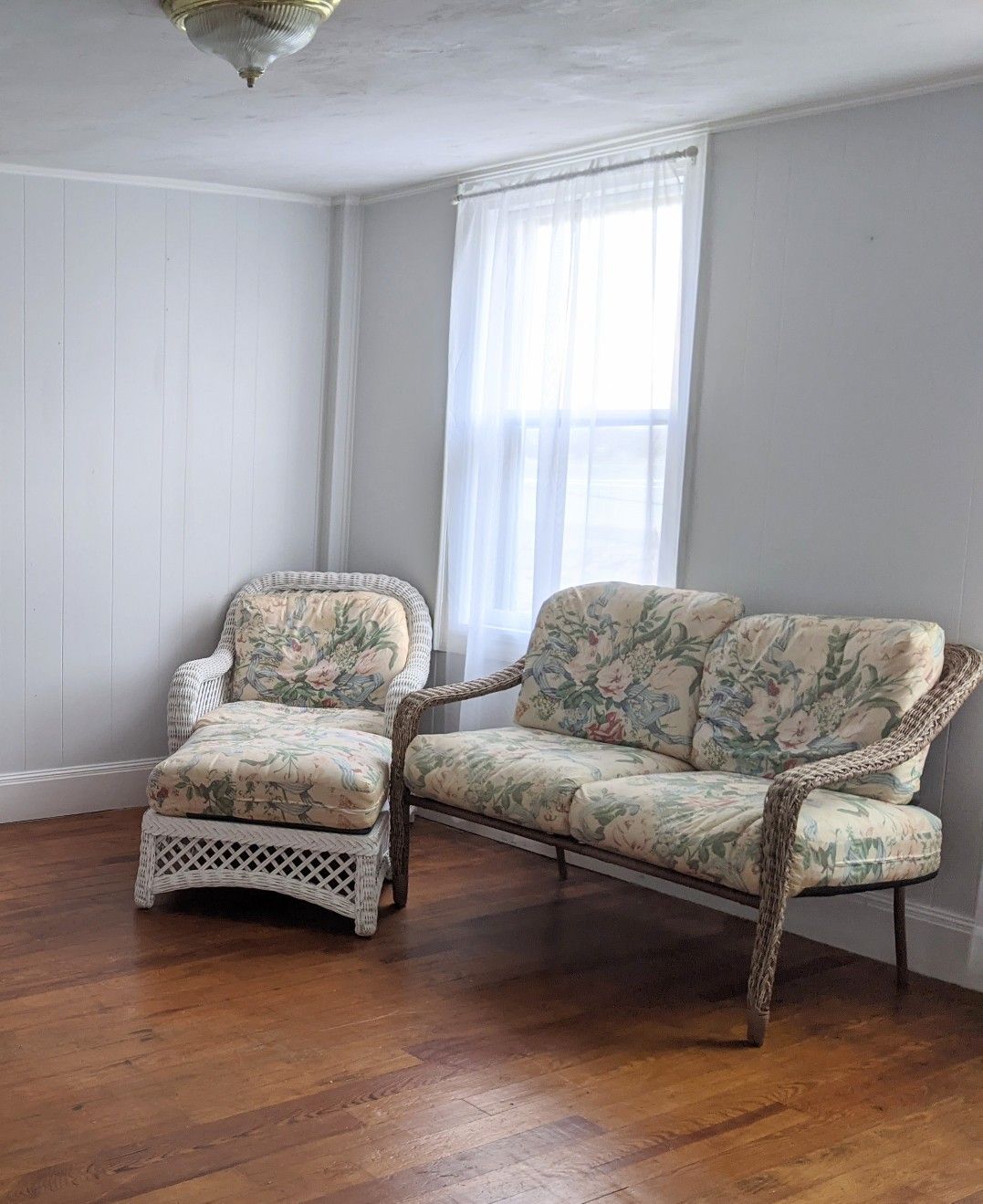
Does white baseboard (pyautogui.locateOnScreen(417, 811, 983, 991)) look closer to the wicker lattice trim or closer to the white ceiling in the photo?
the wicker lattice trim

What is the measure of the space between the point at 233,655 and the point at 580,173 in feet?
6.77

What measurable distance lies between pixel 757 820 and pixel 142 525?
2793 millimetres

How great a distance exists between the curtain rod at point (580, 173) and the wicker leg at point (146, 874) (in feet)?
8.00

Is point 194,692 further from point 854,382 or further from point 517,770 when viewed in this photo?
point 854,382

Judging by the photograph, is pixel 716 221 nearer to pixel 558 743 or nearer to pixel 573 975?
pixel 558 743

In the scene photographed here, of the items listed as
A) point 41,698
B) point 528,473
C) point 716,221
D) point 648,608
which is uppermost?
point 716,221

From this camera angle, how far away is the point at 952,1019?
301 centimetres

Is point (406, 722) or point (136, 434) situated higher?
point (136, 434)

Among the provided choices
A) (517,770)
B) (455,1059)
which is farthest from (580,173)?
(455,1059)

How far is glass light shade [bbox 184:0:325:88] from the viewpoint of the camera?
8.58 ft

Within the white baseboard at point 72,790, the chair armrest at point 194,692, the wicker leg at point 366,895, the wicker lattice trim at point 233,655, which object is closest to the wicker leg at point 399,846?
the wicker leg at point 366,895

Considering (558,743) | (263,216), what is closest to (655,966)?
(558,743)

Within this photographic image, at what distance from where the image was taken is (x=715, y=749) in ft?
11.3

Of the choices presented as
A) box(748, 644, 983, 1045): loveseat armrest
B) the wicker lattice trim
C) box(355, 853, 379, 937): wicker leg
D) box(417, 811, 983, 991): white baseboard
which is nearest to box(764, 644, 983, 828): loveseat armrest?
box(748, 644, 983, 1045): loveseat armrest
